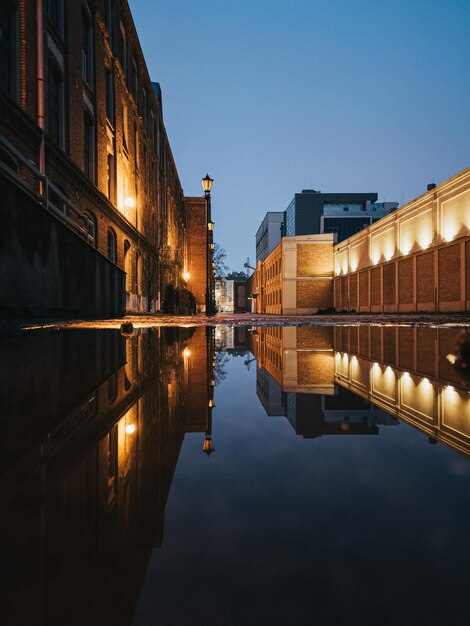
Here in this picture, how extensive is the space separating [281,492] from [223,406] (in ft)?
2.96

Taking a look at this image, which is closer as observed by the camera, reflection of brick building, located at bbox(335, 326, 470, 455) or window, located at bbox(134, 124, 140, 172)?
reflection of brick building, located at bbox(335, 326, 470, 455)

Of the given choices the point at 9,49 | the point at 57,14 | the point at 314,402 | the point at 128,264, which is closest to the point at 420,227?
the point at 128,264

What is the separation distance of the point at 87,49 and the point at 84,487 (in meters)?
21.1

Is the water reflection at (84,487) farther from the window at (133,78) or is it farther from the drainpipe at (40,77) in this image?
the window at (133,78)

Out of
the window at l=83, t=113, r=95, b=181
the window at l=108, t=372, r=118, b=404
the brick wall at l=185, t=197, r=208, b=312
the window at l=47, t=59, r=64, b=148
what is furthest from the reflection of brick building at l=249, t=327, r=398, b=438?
the brick wall at l=185, t=197, r=208, b=312

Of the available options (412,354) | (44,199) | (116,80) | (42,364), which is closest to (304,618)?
(42,364)

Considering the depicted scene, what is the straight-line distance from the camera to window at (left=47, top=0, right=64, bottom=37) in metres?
13.6

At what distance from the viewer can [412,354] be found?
3.47 m

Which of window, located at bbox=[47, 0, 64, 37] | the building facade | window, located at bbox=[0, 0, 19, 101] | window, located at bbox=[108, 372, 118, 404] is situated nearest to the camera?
window, located at bbox=[108, 372, 118, 404]

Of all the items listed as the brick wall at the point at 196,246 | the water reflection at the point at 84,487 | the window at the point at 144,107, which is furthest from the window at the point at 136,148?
the brick wall at the point at 196,246

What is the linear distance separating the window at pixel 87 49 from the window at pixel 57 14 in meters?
2.71

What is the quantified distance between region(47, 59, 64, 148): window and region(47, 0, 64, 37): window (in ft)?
4.55

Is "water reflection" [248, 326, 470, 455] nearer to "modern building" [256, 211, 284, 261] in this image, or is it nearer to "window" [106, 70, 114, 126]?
"window" [106, 70, 114, 126]

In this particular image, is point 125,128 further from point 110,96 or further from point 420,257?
point 420,257
